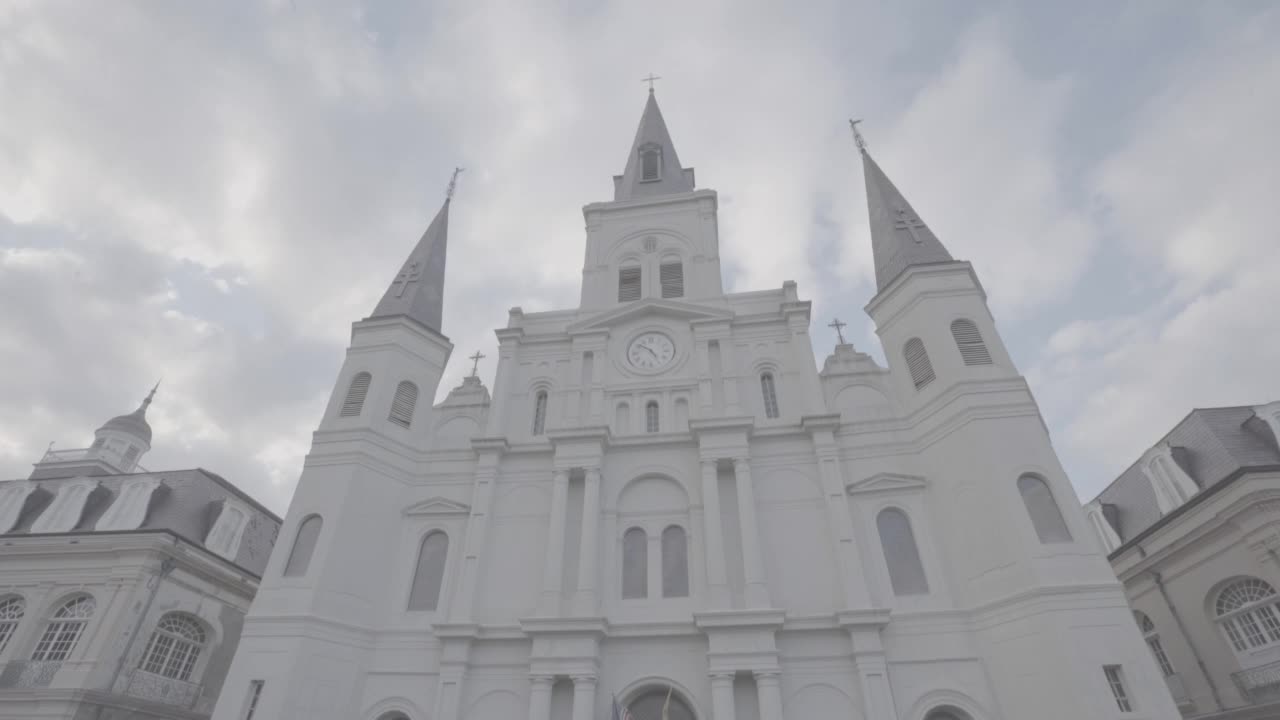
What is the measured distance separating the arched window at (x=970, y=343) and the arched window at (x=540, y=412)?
12.3 meters

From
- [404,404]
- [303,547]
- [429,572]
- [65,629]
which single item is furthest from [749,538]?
[65,629]

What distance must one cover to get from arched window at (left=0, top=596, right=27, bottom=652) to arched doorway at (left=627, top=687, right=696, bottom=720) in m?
18.2

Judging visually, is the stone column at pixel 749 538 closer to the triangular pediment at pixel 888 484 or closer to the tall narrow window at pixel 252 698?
the triangular pediment at pixel 888 484

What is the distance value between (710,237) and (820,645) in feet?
46.4

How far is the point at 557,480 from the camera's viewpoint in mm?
18281

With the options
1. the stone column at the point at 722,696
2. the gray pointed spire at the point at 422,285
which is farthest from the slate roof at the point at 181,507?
the stone column at the point at 722,696

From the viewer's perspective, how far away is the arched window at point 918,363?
59.3 feet

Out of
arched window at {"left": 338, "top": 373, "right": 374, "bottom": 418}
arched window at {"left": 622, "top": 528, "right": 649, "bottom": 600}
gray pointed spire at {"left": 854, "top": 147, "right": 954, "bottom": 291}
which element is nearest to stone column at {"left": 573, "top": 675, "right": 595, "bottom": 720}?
arched window at {"left": 622, "top": 528, "right": 649, "bottom": 600}

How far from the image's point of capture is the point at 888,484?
56.3 ft

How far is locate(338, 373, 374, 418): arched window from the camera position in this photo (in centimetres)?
1962

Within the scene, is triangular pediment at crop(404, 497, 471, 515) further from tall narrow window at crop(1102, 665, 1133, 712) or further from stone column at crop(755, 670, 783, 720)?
tall narrow window at crop(1102, 665, 1133, 712)

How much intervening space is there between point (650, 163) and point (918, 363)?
15796 mm

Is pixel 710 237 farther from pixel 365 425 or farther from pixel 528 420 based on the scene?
pixel 365 425

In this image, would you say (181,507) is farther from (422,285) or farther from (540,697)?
(540,697)
